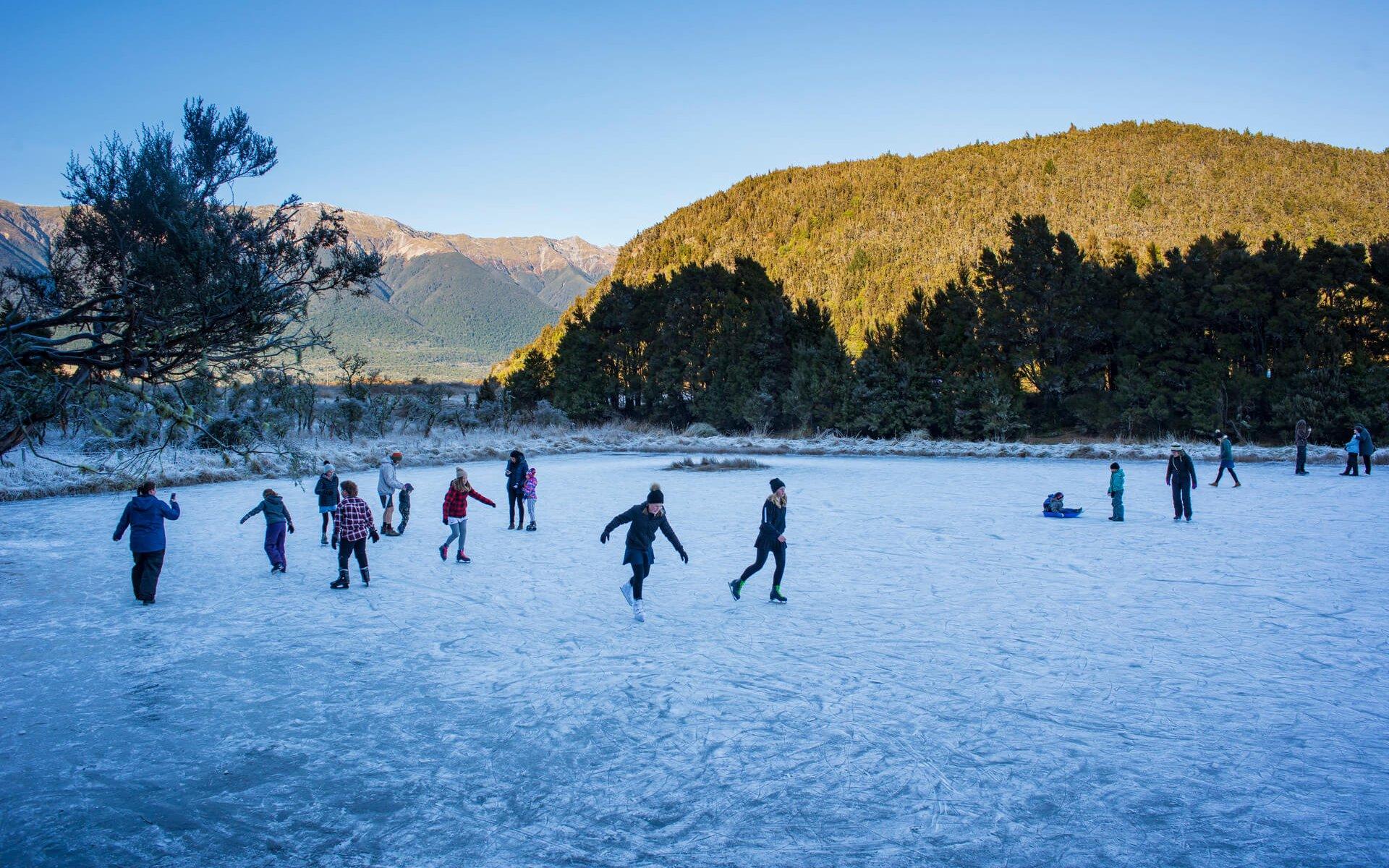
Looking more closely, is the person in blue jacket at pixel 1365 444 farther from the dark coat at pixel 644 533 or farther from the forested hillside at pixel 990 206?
the forested hillside at pixel 990 206

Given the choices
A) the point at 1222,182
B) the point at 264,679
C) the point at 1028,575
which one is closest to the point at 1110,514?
the point at 1028,575

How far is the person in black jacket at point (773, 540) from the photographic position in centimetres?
884

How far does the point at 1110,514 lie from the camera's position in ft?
51.1

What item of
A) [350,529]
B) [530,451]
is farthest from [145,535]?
[530,451]

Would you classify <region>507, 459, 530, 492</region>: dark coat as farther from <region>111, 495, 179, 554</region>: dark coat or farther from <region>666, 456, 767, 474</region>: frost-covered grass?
<region>666, 456, 767, 474</region>: frost-covered grass

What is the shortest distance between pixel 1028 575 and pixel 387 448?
27637 millimetres

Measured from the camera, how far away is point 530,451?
123 ft

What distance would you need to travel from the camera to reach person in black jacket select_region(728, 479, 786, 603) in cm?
884

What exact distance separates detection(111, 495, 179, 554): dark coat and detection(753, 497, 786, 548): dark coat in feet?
22.5

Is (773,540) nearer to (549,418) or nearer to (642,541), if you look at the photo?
(642,541)

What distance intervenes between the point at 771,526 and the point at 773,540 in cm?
17

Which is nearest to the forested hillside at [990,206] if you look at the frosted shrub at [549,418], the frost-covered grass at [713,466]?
the frosted shrub at [549,418]

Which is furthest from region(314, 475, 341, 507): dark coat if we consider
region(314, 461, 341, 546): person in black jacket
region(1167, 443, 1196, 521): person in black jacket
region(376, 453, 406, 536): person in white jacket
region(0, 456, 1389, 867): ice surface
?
region(1167, 443, 1196, 521): person in black jacket

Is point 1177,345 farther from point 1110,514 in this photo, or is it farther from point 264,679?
point 264,679
